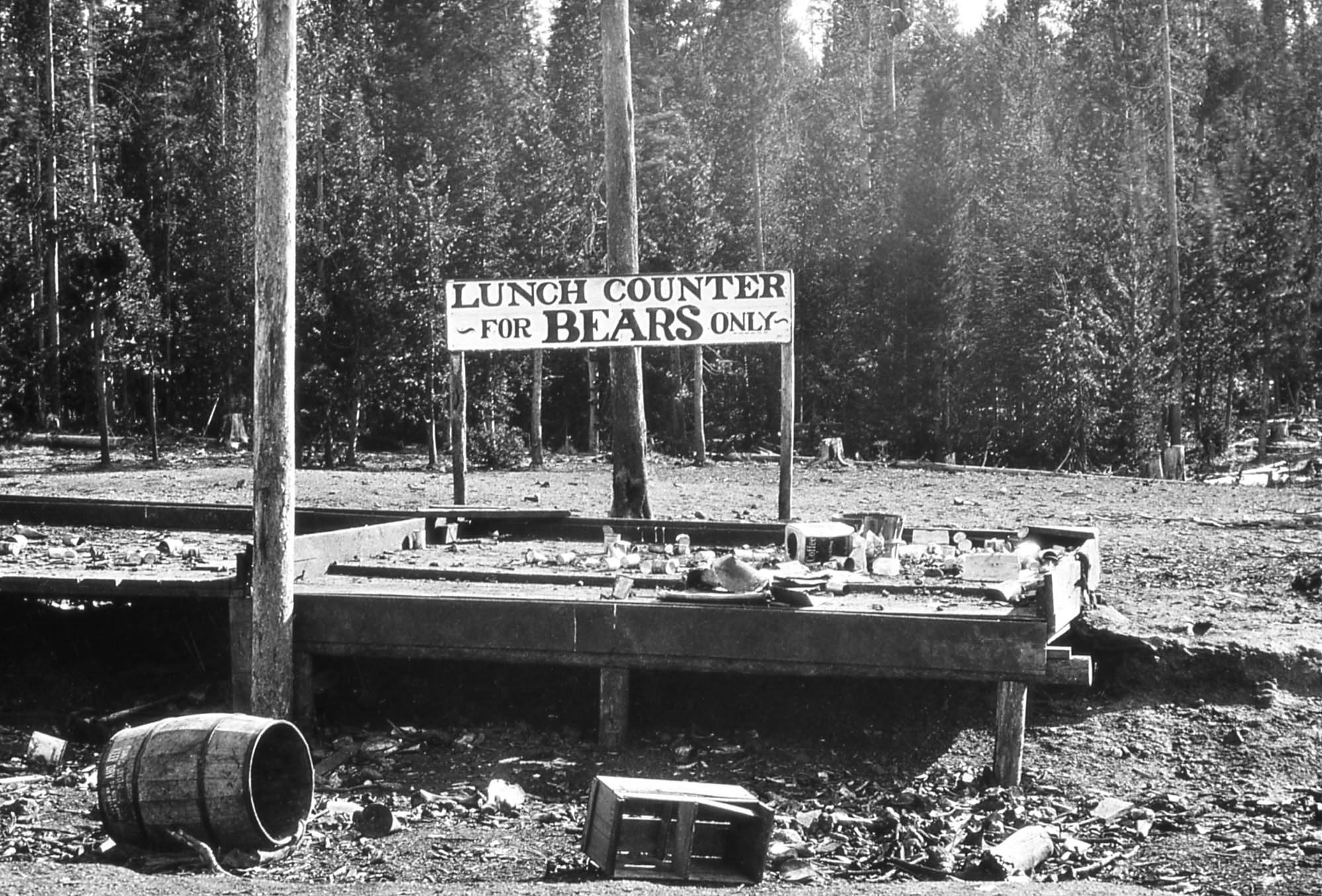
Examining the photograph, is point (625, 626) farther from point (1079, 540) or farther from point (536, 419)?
point (536, 419)

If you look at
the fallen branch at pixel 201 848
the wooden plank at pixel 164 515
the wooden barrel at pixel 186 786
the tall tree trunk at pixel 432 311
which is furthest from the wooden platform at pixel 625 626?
the tall tree trunk at pixel 432 311

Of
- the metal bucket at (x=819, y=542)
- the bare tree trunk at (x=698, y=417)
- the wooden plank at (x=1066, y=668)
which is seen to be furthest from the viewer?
the bare tree trunk at (x=698, y=417)

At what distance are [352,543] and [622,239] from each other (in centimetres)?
560

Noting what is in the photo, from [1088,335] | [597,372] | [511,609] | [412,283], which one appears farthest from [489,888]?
[597,372]

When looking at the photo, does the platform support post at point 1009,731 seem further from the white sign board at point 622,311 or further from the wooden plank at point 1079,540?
the white sign board at point 622,311

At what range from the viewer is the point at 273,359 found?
8797 millimetres

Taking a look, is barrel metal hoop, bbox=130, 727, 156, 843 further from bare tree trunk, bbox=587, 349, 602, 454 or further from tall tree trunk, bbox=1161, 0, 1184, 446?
tall tree trunk, bbox=1161, 0, 1184, 446

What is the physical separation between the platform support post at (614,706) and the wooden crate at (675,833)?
194 cm

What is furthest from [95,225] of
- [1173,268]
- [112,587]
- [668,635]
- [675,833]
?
[1173,268]

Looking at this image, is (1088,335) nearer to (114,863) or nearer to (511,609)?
(511,609)

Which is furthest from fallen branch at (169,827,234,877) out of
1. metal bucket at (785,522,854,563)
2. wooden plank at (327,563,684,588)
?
metal bucket at (785,522,854,563)

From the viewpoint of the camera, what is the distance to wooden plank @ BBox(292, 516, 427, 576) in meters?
10.4

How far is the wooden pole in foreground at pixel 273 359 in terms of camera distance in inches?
344

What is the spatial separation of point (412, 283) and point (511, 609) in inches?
756
